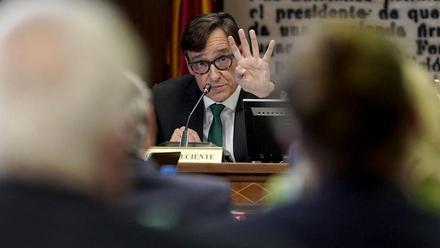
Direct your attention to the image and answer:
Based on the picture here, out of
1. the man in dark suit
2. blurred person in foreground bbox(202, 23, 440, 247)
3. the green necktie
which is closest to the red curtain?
the man in dark suit

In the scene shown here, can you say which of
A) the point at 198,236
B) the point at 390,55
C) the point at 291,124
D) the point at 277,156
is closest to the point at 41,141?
the point at 198,236

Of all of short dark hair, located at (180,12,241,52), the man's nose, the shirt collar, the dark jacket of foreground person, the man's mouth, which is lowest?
the shirt collar

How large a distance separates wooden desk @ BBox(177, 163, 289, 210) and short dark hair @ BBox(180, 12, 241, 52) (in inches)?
39.1

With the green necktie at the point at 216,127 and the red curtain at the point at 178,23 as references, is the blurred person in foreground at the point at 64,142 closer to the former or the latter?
the green necktie at the point at 216,127

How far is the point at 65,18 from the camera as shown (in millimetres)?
1094

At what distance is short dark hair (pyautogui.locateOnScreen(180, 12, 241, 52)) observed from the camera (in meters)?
3.75

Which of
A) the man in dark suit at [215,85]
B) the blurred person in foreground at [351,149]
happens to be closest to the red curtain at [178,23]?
the man in dark suit at [215,85]

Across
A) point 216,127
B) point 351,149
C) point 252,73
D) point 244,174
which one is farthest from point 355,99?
point 252,73

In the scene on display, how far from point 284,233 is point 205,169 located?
1.72m

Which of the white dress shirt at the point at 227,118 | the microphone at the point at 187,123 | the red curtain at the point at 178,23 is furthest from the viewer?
the red curtain at the point at 178,23

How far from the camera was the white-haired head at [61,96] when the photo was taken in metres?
1.04

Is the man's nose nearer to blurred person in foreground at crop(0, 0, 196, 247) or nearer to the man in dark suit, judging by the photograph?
the man in dark suit

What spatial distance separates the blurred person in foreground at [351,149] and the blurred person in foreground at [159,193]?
0.26 ft

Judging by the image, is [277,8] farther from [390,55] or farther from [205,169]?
[390,55]
